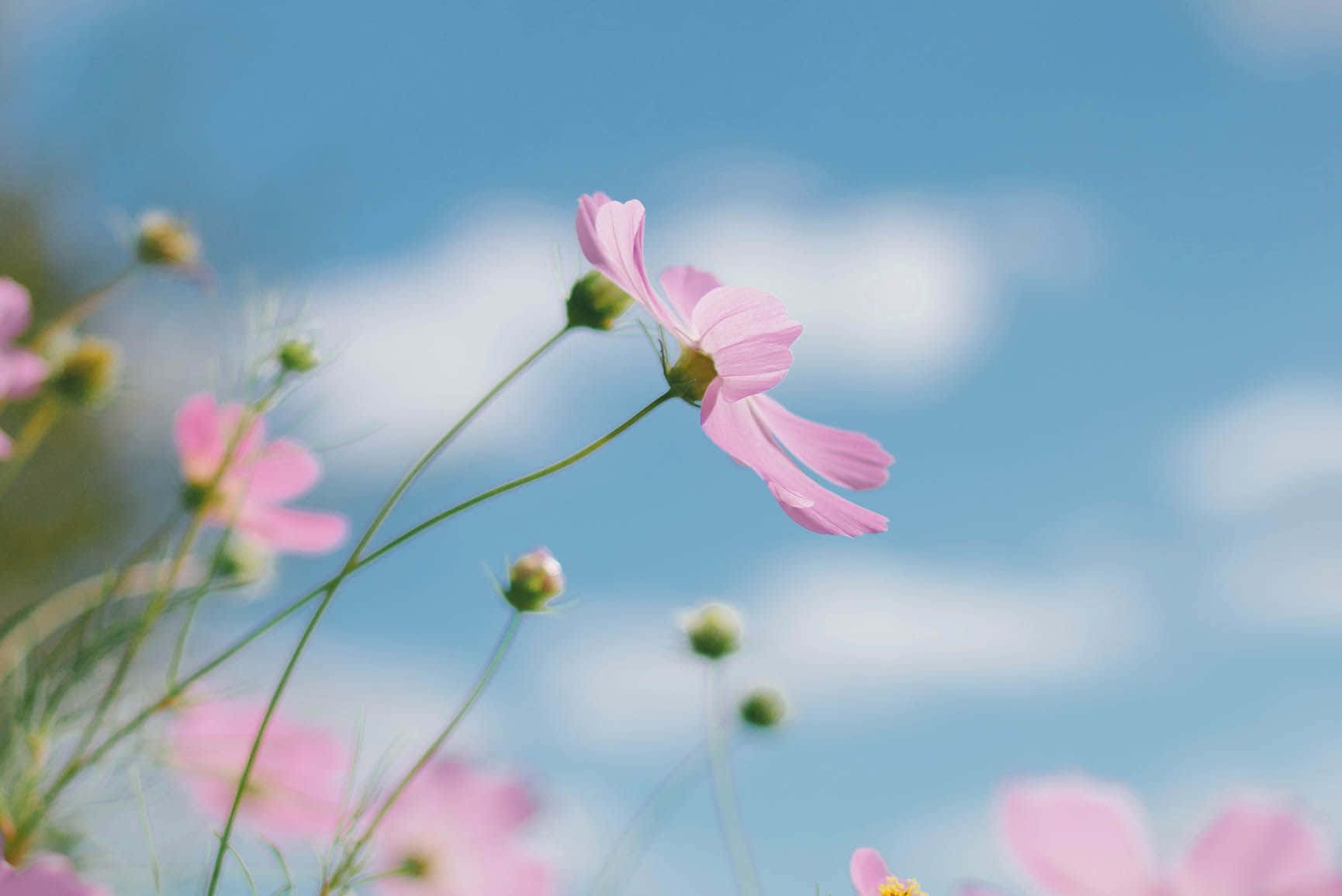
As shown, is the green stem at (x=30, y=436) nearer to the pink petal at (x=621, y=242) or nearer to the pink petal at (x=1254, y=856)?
the pink petal at (x=621, y=242)

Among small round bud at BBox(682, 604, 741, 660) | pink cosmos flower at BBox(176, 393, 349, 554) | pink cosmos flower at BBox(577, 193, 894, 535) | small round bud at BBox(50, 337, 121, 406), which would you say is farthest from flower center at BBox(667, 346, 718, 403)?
small round bud at BBox(50, 337, 121, 406)

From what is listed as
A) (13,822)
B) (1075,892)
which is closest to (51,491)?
(13,822)

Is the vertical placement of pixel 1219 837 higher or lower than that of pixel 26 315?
lower

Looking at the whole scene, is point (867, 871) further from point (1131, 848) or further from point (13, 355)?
point (13, 355)

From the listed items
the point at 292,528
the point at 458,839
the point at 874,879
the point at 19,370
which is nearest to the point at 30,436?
the point at 19,370

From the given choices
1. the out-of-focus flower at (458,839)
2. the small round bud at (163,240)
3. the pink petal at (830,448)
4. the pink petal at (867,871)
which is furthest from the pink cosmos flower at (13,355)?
the pink petal at (867,871)

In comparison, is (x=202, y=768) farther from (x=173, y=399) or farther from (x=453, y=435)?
(x=173, y=399)

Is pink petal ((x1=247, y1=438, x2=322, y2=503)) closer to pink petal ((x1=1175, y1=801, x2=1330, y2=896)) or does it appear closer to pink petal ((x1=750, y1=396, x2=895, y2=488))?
pink petal ((x1=750, y1=396, x2=895, y2=488))
